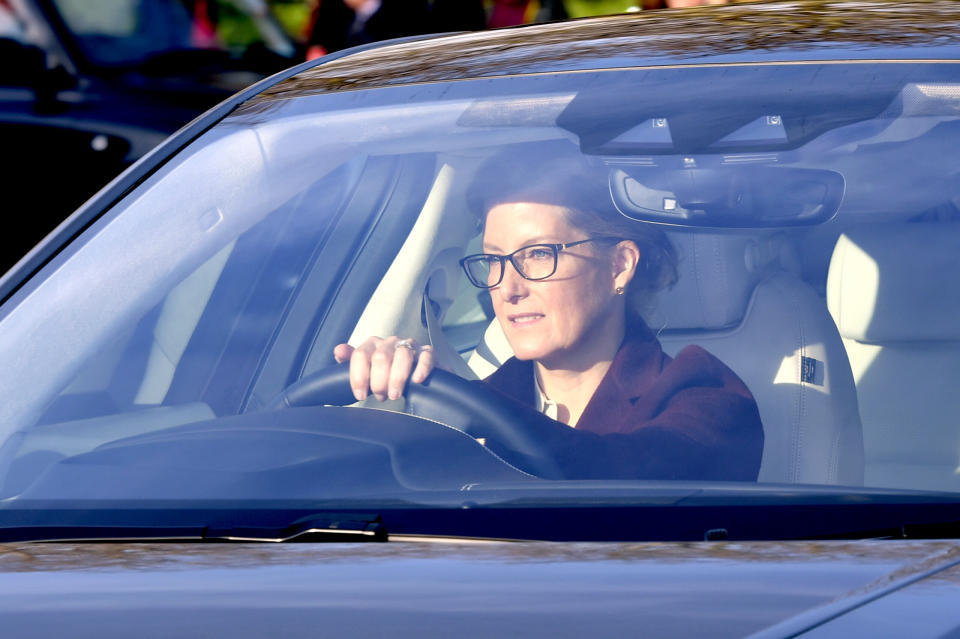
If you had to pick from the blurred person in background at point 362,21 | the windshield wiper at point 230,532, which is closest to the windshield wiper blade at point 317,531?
the windshield wiper at point 230,532

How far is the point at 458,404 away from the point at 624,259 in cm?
31

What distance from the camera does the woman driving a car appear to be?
5.38ft

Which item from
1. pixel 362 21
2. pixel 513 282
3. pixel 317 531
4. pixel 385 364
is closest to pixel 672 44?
pixel 513 282

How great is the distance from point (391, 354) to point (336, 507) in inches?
15.7

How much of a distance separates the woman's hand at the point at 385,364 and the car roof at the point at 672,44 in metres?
0.45

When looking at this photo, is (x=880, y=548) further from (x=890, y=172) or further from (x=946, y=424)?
(x=890, y=172)

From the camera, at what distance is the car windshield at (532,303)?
5.46ft

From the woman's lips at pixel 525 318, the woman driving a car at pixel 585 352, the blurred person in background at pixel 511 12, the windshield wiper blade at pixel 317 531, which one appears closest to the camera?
the windshield wiper blade at pixel 317 531

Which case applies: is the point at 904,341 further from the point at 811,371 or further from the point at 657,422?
the point at 657,422

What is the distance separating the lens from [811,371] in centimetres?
185

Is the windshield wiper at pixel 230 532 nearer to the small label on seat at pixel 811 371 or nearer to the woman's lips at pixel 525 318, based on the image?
the woman's lips at pixel 525 318

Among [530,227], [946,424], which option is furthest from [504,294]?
[946,424]

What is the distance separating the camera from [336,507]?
5.19ft

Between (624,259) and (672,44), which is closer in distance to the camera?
(624,259)
